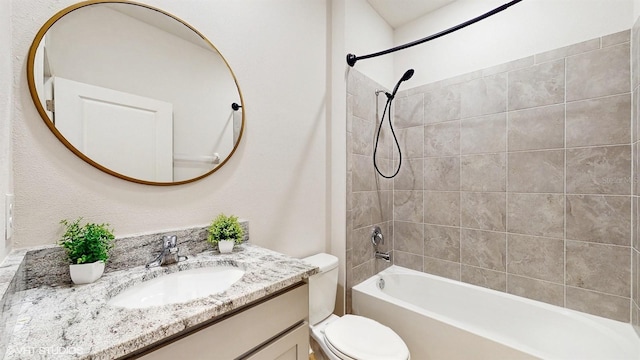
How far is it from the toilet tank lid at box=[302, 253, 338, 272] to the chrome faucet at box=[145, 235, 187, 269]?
0.80 m

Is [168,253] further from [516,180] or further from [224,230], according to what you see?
[516,180]

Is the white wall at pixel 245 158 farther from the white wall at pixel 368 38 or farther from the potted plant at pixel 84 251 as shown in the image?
the white wall at pixel 368 38

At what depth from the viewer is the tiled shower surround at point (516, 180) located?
4.76 feet

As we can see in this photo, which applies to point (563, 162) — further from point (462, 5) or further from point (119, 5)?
point (119, 5)

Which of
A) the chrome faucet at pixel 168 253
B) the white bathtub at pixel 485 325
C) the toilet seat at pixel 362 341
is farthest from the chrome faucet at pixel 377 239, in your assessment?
the chrome faucet at pixel 168 253

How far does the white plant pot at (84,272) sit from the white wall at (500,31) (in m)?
2.41

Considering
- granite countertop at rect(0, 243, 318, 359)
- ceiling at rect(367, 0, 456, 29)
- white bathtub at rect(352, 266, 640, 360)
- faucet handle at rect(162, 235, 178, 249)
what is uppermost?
ceiling at rect(367, 0, 456, 29)

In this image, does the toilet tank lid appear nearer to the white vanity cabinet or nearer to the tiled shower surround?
the tiled shower surround

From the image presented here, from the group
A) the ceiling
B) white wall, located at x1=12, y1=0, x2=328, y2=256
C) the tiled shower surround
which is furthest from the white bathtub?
the ceiling

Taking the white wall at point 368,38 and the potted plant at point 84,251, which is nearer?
the potted plant at point 84,251

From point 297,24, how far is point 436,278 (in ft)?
7.20

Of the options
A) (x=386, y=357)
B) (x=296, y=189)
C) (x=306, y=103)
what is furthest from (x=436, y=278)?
(x=306, y=103)

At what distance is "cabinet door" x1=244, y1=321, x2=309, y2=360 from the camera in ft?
2.63

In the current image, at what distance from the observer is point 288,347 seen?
0.88m
